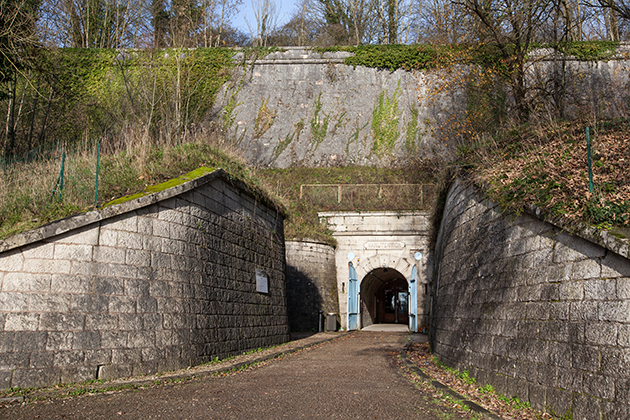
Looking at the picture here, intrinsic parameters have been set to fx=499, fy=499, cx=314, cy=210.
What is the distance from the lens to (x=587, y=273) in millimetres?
4531

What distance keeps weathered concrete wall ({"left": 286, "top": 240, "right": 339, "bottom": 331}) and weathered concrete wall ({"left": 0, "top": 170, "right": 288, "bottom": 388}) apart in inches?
332

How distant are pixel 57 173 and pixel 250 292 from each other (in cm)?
437

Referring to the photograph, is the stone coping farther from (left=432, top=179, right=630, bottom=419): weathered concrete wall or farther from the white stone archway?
the white stone archway

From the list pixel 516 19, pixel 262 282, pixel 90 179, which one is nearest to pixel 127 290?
pixel 90 179

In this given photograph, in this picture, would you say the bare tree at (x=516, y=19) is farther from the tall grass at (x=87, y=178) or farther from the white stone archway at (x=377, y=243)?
the tall grass at (x=87, y=178)

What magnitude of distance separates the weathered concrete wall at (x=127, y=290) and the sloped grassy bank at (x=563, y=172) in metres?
4.68

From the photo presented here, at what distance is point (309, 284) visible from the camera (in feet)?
62.4


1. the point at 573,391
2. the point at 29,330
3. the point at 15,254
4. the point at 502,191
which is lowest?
the point at 573,391

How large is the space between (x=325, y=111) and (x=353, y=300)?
1128 cm

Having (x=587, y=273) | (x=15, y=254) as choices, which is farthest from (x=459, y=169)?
(x=15, y=254)

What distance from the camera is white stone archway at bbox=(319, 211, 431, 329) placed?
65.5 feet

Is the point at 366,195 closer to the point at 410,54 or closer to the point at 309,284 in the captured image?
the point at 309,284

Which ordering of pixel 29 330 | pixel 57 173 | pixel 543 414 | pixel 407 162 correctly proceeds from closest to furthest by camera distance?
pixel 543 414
pixel 29 330
pixel 57 173
pixel 407 162

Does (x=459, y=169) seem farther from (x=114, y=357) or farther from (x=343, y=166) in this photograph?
(x=343, y=166)
